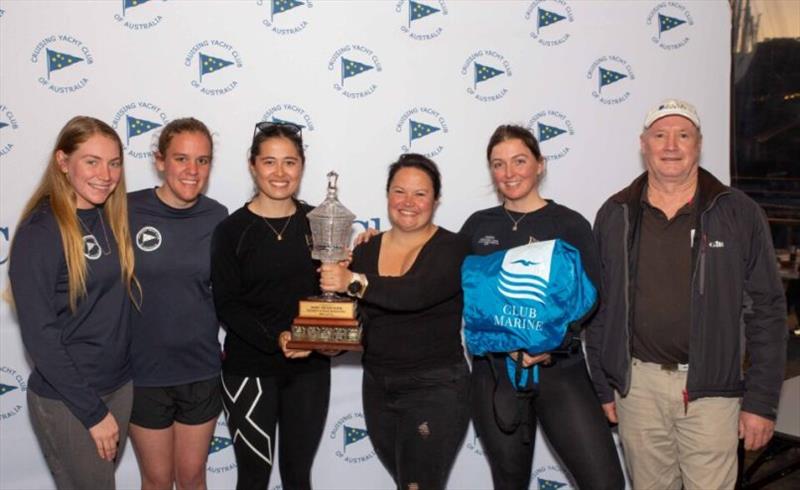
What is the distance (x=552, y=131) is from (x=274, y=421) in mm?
2057

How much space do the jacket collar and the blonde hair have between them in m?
1.84

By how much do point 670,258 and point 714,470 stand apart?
2.53 ft

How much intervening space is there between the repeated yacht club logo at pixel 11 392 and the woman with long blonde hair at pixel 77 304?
0.94 metres

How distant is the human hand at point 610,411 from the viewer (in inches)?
99.7

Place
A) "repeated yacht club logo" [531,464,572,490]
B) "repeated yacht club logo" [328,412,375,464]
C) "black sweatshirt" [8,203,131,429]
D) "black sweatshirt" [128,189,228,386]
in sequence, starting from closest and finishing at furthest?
1. "black sweatshirt" [8,203,131,429]
2. "black sweatshirt" [128,189,228,386]
3. "repeated yacht club logo" [328,412,375,464]
4. "repeated yacht club logo" [531,464,572,490]

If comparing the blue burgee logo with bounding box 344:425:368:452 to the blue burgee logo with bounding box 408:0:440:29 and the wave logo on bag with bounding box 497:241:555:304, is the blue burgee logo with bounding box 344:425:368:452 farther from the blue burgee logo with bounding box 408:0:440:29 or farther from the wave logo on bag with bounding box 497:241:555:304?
the blue burgee logo with bounding box 408:0:440:29

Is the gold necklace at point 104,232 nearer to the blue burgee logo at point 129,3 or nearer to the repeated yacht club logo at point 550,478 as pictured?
the blue burgee logo at point 129,3

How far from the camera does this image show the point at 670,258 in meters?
2.32

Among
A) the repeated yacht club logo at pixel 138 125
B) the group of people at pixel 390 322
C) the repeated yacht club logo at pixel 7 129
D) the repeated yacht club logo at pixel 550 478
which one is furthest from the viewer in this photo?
the repeated yacht club logo at pixel 550 478

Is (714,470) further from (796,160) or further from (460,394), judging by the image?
(796,160)

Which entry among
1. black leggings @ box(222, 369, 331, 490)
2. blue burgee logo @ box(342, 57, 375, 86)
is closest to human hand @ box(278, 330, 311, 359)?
black leggings @ box(222, 369, 331, 490)

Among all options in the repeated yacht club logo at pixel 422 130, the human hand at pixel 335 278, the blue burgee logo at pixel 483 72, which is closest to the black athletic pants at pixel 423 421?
the human hand at pixel 335 278

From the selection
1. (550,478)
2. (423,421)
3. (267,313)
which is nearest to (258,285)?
(267,313)

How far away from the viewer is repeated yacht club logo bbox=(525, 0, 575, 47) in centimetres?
340
